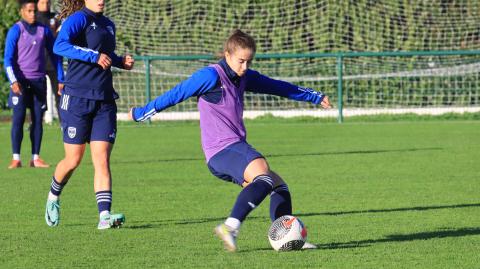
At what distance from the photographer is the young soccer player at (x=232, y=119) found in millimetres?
6848

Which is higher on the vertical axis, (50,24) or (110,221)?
(50,24)

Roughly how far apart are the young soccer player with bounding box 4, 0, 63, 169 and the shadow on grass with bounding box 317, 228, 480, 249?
6.48m

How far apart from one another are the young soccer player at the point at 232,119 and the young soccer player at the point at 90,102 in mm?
1169

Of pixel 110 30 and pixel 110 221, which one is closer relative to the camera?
pixel 110 221

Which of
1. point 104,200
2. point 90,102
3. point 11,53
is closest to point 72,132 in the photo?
point 90,102

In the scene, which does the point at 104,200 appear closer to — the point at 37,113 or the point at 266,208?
the point at 266,208

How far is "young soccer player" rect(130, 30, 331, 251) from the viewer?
6848 mm

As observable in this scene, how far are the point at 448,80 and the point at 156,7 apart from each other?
6341mm

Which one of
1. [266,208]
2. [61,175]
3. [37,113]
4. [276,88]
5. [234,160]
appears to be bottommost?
[266,208]

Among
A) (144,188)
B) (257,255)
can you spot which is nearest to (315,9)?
Answer: (144,188)

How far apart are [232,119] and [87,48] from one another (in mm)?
1618

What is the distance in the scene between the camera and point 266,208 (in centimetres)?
939

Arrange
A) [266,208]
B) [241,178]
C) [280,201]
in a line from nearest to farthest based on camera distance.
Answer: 1. [241,178]
2. [280,201]
3. [266,208]

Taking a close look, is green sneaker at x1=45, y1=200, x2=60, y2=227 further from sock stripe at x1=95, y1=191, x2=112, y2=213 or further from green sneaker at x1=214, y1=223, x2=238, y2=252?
green sneaker at x1=214, y1=223, x2=238, y2=252
